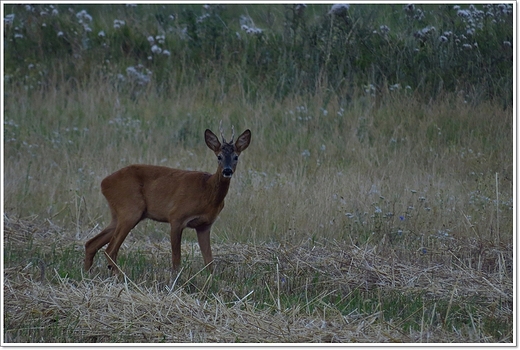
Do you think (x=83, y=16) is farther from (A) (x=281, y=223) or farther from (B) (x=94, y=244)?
(B) (x=94, y=244)

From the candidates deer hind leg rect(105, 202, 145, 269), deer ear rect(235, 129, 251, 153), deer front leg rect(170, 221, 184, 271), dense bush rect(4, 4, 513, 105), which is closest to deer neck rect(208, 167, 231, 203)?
deer ear rect(235, 129, 251, 153)

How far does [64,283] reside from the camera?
627 cm

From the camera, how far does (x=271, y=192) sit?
981 cm

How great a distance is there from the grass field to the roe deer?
0.22 meters

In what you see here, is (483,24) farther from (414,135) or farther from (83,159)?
(83,159)

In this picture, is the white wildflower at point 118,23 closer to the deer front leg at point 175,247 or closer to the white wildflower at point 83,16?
the white wildflower at point 83,16

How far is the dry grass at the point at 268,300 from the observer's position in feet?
17.9

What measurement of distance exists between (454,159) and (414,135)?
1.10 meters

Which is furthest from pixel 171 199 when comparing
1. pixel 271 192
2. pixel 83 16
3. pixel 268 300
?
pixel 83 16

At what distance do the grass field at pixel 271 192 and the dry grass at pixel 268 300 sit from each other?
0.02 metres

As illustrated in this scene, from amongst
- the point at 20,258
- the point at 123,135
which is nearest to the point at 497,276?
the point at 20,258

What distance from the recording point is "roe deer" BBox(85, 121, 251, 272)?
739cm

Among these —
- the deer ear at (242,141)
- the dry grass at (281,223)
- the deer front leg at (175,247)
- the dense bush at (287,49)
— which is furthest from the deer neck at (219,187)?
the dense bush at (287,49)

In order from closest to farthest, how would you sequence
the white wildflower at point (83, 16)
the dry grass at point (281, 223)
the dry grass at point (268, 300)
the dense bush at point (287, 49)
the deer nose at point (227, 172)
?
the dry grass at point (268, 300) → the dry grass at point (281, 223) → the deer nose at point (227, 172) → the dense bush at point (287, 49) → the white wildflower at point (83, 16)
